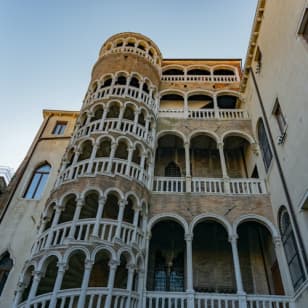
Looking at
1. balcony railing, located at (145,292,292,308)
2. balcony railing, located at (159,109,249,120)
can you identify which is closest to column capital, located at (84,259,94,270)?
balcony railing, located at (145,292,292,308)

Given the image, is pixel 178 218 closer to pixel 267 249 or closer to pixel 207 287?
pixel 207 287

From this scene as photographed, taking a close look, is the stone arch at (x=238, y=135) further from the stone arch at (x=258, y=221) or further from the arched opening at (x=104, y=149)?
the arched opening at (x=104, y=149)

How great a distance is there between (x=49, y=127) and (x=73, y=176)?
25.0 feet

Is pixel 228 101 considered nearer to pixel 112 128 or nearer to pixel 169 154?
pixel 169 154

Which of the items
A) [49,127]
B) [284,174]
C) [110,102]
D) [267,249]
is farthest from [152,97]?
[267,249]

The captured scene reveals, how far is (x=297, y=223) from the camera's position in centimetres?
966

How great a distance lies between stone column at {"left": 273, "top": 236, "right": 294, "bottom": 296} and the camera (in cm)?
991

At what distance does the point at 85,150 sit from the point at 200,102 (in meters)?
8.68

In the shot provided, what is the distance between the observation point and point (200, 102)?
1884 centimetres

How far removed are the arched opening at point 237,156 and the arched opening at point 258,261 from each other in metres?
3.26

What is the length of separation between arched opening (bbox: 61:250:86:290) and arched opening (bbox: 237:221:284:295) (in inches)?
264

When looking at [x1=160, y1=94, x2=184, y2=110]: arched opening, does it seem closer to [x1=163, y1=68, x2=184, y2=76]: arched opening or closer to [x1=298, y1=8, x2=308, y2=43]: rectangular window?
[x1=163, y1=68, x2=184, y2=76]: arched opening

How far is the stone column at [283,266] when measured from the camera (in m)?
9.91

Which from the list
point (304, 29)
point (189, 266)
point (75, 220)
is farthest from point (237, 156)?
point (75, 220)
